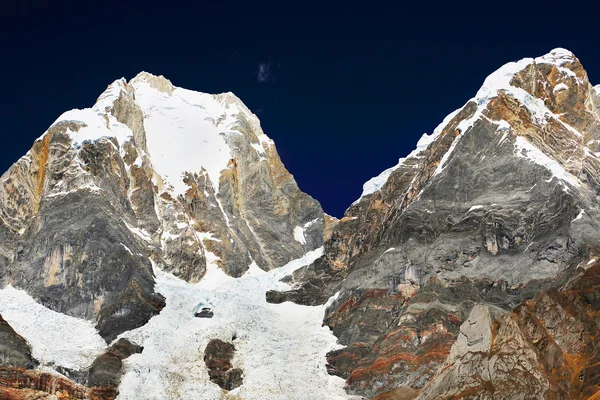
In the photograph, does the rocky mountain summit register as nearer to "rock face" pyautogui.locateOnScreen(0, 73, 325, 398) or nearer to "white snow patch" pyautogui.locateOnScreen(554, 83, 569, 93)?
"white snow patch" pyautogui.locateOnScreen(554, 83, 569, 93)

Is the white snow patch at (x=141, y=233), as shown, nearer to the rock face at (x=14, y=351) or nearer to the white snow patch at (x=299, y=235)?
the rock face at (x=14, y=351)

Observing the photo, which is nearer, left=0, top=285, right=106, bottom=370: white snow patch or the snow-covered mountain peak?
left=0, top=285, right=106, bottom=370: white snow patch

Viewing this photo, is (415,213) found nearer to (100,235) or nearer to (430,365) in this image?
(430,365)

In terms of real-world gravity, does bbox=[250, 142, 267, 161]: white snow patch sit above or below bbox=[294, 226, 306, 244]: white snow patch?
above

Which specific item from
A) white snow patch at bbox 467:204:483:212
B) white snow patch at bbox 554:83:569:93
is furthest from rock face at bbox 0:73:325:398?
white snow patch at bbox 554:83:569:93

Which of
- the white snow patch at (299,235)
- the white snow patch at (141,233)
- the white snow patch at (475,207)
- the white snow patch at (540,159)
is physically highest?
the white snow patch at (299,235)

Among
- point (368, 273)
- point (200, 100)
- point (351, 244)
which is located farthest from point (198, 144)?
point (368, 273)

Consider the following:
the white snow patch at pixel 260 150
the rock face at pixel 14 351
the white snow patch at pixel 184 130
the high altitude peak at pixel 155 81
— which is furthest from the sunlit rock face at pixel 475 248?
→ the high altitude peak at pixel 155 81
